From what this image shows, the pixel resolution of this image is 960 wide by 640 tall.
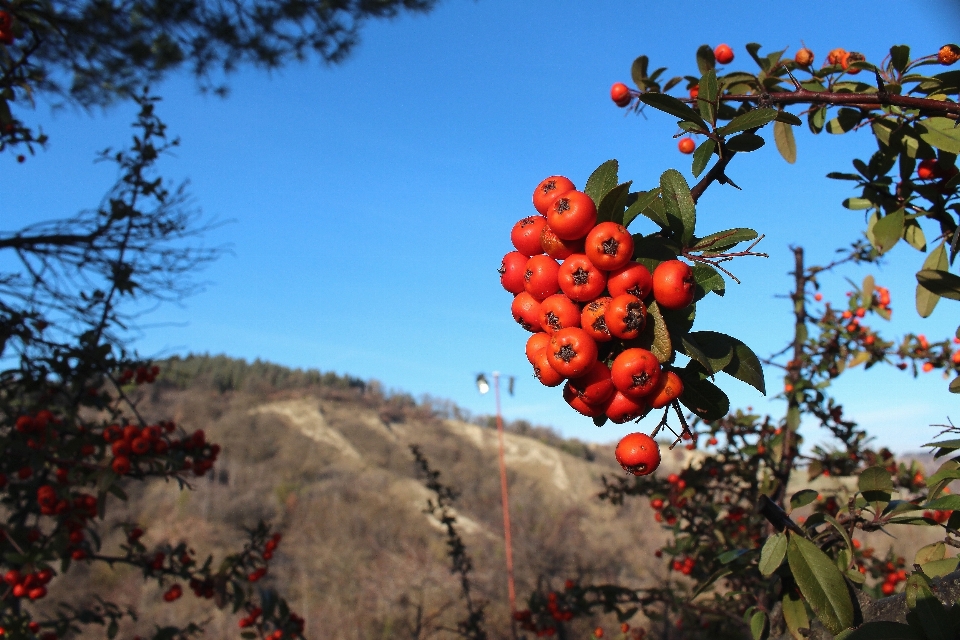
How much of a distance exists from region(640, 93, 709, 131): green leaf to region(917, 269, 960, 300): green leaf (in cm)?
91

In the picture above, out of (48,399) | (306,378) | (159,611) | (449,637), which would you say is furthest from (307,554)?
(306,378)

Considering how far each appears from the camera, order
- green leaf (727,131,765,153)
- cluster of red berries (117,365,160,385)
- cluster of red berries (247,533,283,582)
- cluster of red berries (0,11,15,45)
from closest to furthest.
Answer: green leaf (727,131,765,153) < cluster of red berries (0,11,15,45) < cluster of red berries (247,533,283,582) < cluster of red berries (117,365,160,385)

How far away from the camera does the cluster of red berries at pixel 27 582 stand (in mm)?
2814

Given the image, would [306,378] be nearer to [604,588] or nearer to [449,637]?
[449,637]

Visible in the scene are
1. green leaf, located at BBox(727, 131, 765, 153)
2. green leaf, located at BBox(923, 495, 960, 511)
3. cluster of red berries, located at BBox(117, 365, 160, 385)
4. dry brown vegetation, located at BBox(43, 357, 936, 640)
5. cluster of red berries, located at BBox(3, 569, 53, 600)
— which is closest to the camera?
green leaf, located at BBox(727, 131, 765, 153)

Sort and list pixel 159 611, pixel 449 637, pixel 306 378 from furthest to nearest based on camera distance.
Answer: pixel 306 378
pixel 159 611
pixel 449 637

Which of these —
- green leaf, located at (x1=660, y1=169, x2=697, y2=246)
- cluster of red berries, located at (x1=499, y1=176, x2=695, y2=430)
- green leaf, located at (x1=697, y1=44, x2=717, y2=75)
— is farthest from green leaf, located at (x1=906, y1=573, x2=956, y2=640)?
green leaf, located at (x1=697, y1=44, x2=717, y2=75)

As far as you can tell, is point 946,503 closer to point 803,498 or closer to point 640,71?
point 803,498

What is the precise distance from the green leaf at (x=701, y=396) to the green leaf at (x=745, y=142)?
14.1 inches

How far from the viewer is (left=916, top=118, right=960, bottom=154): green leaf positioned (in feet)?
4.55

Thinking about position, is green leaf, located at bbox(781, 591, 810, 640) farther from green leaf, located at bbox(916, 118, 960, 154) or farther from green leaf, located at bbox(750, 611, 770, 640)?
green leaf, located at bbox(916, 118, 960, 154)

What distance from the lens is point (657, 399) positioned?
874 mm

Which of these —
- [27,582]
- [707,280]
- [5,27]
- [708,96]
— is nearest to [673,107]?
[708,96]

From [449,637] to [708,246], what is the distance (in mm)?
10851
